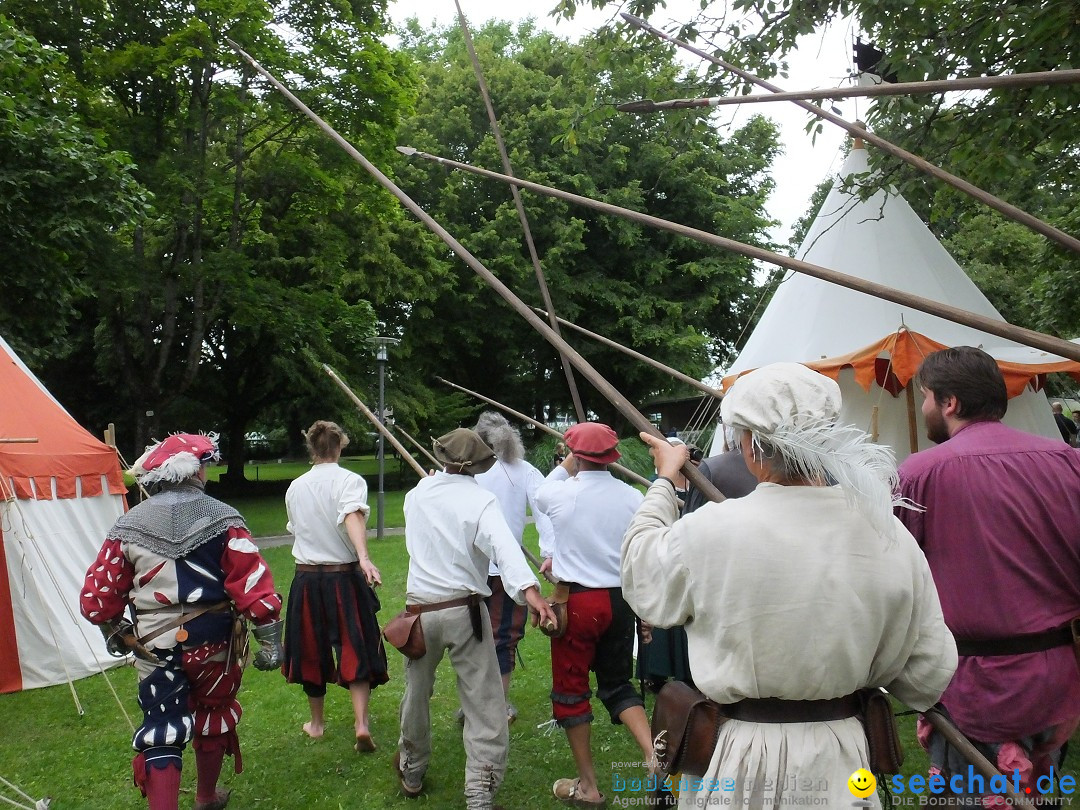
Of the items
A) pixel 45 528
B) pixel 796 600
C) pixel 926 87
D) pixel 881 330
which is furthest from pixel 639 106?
pixel 45 528

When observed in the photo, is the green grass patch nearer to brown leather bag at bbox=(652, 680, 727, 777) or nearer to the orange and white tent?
the orange and white tent

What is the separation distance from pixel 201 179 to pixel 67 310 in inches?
157

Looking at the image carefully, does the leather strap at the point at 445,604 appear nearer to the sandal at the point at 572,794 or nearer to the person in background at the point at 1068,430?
the sandal at the point at 572,794

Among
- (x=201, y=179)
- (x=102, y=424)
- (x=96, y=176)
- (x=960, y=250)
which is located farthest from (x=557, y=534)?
(x=960, y=250)

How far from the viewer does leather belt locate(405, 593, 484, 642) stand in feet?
12.5

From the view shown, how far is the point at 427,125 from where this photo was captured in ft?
77.1

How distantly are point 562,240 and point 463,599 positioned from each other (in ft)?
62.0

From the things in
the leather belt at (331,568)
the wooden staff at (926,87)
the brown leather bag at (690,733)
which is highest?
the wooden staff at (926,87)

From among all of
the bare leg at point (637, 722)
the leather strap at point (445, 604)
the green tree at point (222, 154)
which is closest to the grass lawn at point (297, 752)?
the bare leg at point (637, 722)

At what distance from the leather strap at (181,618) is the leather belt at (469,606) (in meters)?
0.82

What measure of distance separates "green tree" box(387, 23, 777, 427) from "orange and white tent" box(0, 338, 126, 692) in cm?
1484

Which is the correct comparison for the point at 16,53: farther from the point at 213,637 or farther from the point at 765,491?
the point at 765,491

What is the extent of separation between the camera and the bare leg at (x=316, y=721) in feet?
16.1

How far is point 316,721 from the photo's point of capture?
195 inches
